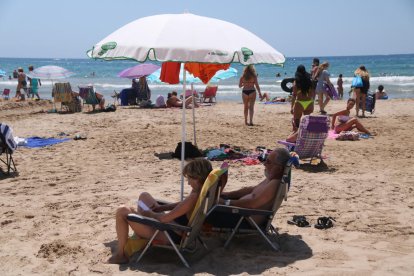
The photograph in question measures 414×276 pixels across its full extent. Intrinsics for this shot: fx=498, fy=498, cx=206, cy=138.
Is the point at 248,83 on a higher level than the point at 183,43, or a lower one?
lower

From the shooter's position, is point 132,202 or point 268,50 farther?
point 132,202

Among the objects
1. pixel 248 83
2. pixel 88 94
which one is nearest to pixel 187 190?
pixel 248 83

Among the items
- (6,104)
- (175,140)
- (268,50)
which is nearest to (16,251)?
(268,50)

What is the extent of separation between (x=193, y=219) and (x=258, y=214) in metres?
0.60

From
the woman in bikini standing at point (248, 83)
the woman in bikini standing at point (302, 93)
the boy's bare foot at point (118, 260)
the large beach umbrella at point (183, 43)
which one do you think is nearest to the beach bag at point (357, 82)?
the woman in bikini standing at point (248, 83)

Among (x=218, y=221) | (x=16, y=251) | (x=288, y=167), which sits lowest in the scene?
(x=16, y=251)

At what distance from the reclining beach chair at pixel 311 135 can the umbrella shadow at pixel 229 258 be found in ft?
9.31

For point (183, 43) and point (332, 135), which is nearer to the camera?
point (183, 43)

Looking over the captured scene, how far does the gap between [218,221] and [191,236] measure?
38 cm

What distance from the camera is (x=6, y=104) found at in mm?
16406

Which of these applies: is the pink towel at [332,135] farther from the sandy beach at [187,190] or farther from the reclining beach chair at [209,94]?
the reclining beach chair at [209,94]

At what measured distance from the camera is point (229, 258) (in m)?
3.89

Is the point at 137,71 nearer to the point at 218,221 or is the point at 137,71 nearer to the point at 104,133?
the point at 104,133

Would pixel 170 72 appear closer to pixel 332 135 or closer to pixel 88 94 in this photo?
pixel 332 135
